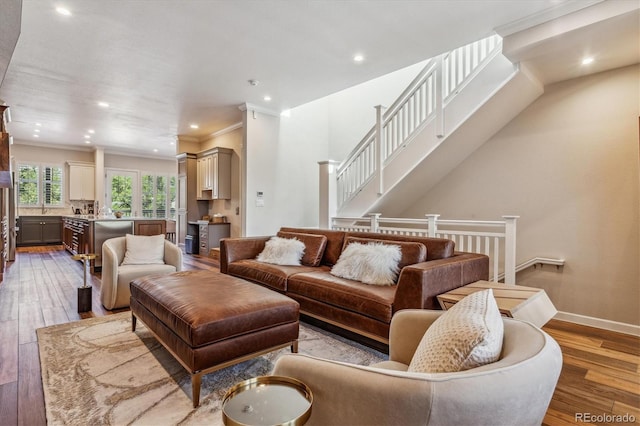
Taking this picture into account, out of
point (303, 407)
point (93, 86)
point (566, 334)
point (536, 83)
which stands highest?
point (93, 86)

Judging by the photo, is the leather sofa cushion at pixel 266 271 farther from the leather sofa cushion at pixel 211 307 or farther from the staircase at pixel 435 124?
the staircase at pixel 435 124

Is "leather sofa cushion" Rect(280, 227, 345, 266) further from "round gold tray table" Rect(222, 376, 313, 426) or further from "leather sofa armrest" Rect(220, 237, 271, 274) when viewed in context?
"round gold tray table" Rect(222, 376, 313, 426)

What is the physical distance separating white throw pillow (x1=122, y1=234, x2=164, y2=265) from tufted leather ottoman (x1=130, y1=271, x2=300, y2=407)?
1351 millimetres

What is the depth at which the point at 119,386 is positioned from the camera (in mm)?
1973

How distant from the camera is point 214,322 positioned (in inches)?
73.0

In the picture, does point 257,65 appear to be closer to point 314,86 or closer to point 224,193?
point 314,86

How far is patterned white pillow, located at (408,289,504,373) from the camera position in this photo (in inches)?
35.6

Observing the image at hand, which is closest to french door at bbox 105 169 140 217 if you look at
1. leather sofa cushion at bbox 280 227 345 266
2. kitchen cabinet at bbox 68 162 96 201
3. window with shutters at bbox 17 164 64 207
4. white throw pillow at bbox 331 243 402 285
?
kitchen cabinet at bbox 68 162 96 201

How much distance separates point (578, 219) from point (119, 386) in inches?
173

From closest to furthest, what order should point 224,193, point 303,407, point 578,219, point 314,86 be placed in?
point 303,407, point 578,219, point 314,86, point 224,193

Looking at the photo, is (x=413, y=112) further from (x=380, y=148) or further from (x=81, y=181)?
(x=81, y=181)

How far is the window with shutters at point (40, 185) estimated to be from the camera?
862 centimetres

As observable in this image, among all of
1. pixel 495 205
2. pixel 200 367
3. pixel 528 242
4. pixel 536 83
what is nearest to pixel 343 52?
pixel 536 83

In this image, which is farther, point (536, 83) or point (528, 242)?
point (528, 242)
